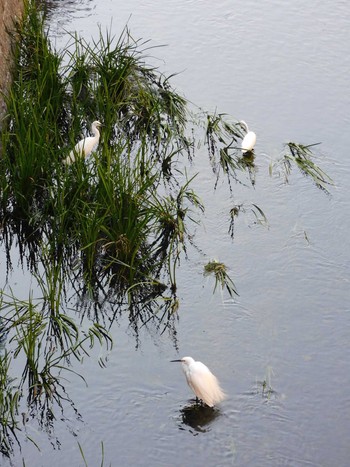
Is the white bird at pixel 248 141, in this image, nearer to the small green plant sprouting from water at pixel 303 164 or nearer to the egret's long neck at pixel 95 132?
the small green plant sprouting from water at pixel 303 164

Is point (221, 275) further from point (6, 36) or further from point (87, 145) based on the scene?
point (6, 36)

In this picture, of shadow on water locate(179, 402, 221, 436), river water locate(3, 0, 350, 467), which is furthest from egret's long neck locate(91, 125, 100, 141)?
shadow on water locate(179, 402, 221, 436)

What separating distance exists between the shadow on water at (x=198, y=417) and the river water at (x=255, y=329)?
0.4 inches

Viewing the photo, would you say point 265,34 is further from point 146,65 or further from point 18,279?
point 18,279

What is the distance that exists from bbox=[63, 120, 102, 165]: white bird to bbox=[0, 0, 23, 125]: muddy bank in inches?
29.7

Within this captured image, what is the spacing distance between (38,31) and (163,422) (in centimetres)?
462

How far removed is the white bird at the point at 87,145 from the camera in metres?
7.68

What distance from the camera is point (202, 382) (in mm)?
5801

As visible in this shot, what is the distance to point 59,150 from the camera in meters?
7.58

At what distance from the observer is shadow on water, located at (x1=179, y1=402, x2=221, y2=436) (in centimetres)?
581

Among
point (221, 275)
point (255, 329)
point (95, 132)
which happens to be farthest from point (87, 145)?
point (255, 329)

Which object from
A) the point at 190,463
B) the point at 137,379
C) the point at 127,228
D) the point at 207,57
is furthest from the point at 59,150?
the point at 207,57

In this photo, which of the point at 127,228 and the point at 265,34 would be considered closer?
the point at 127,228

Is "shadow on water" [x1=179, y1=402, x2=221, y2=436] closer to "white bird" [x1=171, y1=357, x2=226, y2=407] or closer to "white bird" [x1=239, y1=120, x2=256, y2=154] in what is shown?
"white bird" [x1=171, y1=357, x2=226, y2=407]
